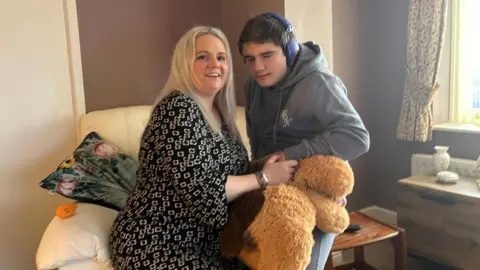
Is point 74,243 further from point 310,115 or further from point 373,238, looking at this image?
point 373,238

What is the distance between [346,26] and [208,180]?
1.77 m

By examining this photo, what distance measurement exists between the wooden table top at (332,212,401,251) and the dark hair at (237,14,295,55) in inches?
37.0

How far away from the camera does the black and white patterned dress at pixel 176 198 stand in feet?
4.39

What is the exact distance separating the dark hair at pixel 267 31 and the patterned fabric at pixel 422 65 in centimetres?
132

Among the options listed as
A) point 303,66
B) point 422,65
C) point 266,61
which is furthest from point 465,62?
point 266,61

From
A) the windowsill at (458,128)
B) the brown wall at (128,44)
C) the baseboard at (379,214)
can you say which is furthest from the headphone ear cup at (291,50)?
the baseboard at (379,214)

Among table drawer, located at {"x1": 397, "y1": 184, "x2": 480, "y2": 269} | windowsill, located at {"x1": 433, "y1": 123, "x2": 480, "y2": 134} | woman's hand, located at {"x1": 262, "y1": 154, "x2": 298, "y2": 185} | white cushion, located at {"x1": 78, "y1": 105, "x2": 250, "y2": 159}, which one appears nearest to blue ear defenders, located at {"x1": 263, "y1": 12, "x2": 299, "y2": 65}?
woman's hand, located at {"x1": 262, "y1": 154, "x2": 298, "y2": 185}

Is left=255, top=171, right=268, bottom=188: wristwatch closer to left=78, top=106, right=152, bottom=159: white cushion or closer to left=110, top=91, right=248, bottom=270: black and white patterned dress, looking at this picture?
left=110, top=91, right=248, bottom=270: black and white patterned dress

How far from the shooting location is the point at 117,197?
1812 mm

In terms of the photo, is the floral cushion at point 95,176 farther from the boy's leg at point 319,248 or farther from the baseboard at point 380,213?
the baseboard at point 380,213

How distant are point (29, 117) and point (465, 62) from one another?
7.81 ft

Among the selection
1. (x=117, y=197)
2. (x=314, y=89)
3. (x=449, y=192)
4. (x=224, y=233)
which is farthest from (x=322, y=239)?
(x=449, y=192)

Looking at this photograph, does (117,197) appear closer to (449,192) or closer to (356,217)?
(356,217)

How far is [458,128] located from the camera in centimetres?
253
